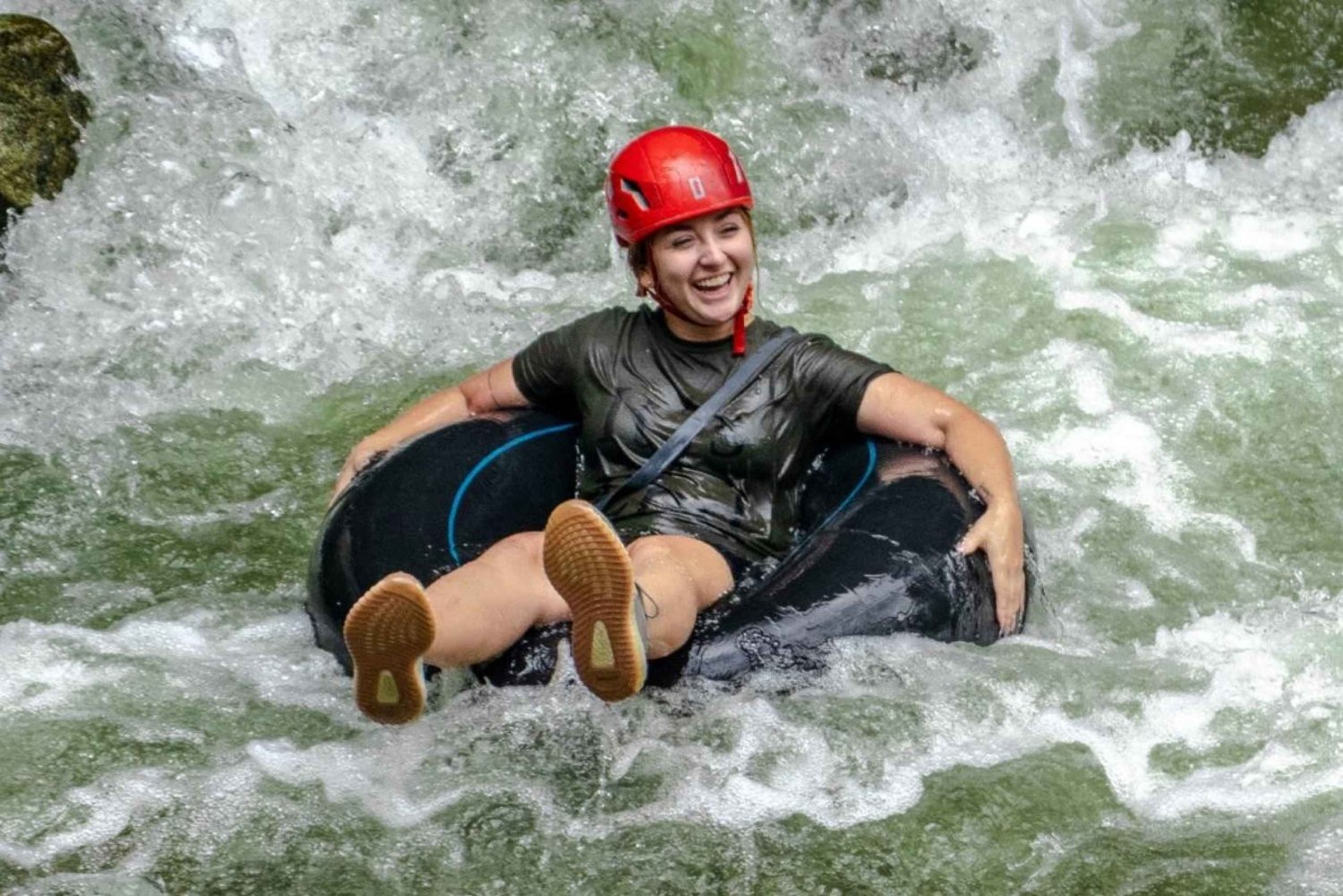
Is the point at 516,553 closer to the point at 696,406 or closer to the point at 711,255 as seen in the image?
the point at 696,406

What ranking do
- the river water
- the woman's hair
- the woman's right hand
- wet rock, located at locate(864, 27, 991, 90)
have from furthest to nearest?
wet rock, located at locate(864, 27, 991, 90)
the woman's right hand
the woman's hair
the river water

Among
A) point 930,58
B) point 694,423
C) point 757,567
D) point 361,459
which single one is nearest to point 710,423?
point 694,423

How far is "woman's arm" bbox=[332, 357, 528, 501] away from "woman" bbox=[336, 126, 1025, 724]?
0.01 metres

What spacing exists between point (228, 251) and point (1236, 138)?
160 inches

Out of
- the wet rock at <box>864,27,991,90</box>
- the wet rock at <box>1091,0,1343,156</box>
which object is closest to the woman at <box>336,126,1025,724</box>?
the wet rock at <box>864,27,991,90</box>

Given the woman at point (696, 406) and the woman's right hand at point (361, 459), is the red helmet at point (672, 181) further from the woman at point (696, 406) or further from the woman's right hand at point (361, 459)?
the woman's right hand at point (361, 459)

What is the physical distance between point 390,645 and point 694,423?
1.16 metres

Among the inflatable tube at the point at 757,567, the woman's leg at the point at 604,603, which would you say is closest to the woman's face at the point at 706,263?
the inflatable tube at the point at 757,567

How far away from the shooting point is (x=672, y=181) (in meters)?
4.69

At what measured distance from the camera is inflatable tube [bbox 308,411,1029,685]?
4.37 meters

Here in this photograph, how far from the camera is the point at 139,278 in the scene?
6918 mm

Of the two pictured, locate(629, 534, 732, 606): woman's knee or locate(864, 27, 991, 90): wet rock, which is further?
locate(864, 27, 991, 90): wet rock

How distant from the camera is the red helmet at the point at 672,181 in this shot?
4.69 meters

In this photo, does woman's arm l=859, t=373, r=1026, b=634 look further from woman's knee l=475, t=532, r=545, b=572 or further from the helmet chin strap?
woman's knee l=475, t=532, r=545, b=572
